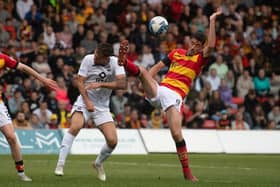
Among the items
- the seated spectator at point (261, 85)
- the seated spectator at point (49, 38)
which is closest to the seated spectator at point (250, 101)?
the seated spectator at point (261, 85)

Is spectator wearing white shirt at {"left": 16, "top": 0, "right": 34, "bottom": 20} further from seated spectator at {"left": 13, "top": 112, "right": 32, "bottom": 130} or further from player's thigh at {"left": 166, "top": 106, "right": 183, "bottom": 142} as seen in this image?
player's thigh at {"left": 166, "top": 106, "right": 183, "bottom": 142}

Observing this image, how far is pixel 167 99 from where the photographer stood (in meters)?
15.9

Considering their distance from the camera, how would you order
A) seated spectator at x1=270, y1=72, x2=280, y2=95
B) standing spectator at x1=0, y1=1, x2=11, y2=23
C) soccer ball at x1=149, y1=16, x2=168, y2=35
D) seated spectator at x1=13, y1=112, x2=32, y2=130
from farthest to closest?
1. seated spectator at x1=270, y1=72, x2=280, y2=95
2. standing spectator at x1=0, y1=1, x2=11, y2=23
3. seated spectator at x1=13, y1=112, x2=32, y2=130
4. soccer ball at x1=149, y1=16, x2=168, y2=35

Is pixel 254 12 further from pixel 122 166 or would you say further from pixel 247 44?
pixel 122 166

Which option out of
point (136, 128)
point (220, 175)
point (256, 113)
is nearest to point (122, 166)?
point (220, 175)

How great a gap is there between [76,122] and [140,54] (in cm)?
1537

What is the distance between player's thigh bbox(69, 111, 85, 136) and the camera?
605 inches

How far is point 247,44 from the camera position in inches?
1318

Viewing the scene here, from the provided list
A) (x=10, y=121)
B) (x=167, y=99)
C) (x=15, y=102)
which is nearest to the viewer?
(x=10, y=121)

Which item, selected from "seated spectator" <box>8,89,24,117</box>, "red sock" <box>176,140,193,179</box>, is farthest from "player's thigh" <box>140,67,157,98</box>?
"seated spectator" <box>8,89,24,117</box>

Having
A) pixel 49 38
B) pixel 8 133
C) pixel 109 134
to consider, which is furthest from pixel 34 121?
pixel 8 133

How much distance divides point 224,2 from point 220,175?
18.5 metres

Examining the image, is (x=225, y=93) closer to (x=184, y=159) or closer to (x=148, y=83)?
(x=148, y=83)

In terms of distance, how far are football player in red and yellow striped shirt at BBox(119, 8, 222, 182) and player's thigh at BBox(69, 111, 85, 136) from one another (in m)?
1.24
